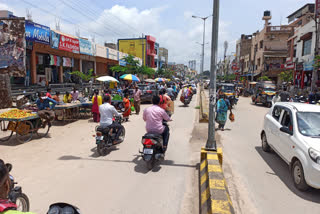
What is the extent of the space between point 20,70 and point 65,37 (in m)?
6.60

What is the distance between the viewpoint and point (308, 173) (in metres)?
4.38

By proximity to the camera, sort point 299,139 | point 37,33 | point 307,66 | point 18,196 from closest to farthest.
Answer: point 18,196
point 299,139
point 37,33
point 307,66

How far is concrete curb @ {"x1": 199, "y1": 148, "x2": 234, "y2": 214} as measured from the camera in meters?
3.50

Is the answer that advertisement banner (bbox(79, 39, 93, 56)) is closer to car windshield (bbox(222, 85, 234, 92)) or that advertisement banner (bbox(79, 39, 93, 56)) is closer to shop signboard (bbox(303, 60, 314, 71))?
car windshield (bbox(222, 85, 234, 92))

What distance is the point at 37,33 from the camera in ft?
54.3

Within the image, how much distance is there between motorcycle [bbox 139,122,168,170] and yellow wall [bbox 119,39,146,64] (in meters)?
46.8

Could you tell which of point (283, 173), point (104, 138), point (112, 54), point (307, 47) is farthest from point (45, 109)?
point (307, 47)

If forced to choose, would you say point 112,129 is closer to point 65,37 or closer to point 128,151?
point 128,151

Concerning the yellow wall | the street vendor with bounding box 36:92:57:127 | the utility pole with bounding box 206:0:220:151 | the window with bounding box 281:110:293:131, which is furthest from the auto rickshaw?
the yellow wall

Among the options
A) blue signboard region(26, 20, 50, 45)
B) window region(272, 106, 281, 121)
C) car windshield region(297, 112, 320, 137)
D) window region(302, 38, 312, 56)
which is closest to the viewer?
car windshield region(297, 112, 320, 137)

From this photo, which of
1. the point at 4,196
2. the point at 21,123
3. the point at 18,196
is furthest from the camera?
the point at 21,123

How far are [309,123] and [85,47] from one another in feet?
72.3

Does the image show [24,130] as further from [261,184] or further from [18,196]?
[261,184]

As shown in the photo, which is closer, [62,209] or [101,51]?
[62,209]
